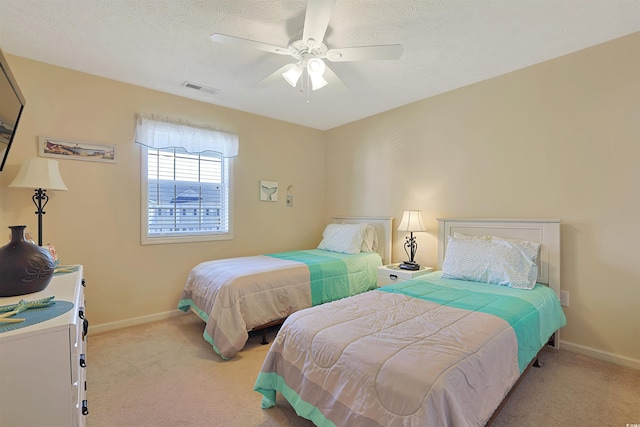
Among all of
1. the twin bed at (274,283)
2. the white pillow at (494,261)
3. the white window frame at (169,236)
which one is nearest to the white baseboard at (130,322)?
the twin bed at (274,283)

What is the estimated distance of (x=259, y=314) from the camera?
2.64 metres

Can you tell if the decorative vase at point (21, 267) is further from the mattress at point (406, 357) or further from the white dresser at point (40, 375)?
the mattress at point (406, 357)

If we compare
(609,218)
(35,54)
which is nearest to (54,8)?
(35,54)

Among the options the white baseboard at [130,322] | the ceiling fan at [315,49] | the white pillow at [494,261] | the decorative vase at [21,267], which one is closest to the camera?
the decorative vase at [21,267]

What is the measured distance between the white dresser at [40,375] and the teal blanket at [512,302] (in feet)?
6.41

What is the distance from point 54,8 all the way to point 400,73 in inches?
109

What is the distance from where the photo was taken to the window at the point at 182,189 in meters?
3.30

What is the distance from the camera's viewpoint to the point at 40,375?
970 mm

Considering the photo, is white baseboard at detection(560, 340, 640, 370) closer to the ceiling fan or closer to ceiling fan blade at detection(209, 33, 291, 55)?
the ceiling fan

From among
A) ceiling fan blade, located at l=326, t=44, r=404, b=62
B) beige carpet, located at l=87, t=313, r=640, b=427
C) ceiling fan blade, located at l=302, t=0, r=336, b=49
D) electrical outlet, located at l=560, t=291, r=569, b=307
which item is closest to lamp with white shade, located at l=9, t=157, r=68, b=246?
beige carpet, located at l=87, t=313, r=640, b=427

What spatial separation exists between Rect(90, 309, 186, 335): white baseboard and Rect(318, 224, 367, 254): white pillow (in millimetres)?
2069

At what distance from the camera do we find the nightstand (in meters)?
3.13

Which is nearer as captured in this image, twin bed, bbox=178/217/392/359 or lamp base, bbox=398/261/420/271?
twin bed, bbox=178/217/392/359

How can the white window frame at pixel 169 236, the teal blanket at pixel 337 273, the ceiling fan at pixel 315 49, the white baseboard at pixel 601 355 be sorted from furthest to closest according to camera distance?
the white window frame at pixel 169 236 < the teal blanket at pixel 337 273 < the white baseboard at pixel 601 355 < the ceiling fan at pixel 315 49
